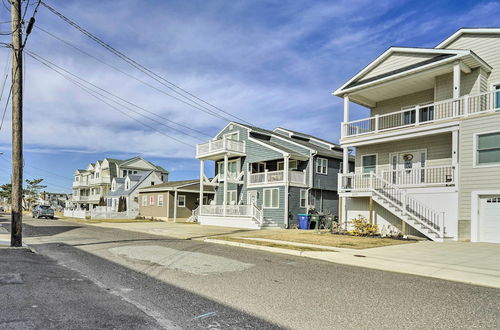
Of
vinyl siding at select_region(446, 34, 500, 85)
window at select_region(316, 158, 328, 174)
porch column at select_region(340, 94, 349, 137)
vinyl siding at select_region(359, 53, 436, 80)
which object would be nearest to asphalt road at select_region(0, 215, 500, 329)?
porch column at select_region(340, 94, 349, 137)

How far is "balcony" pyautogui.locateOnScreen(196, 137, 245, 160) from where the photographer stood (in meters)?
32.9

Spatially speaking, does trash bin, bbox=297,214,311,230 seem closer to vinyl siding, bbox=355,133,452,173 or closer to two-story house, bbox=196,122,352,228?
two-story house, bbox=196,122,352,228

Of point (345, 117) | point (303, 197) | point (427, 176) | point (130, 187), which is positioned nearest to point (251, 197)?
point (303, 197)

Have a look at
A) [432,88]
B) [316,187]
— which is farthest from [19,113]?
[316,187]

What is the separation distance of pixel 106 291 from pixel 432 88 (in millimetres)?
20175

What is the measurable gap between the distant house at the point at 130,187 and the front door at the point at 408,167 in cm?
3585

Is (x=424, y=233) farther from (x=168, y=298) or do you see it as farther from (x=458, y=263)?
(x=168, y=298)

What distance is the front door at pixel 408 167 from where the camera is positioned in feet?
62.1

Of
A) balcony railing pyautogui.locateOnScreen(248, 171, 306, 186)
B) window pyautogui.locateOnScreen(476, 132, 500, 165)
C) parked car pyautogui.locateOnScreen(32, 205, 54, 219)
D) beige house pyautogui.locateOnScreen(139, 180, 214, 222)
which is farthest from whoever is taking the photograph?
parked car pyautogui.locateOnScreen(32, 205, 54, 219)

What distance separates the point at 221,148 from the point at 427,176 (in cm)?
1843

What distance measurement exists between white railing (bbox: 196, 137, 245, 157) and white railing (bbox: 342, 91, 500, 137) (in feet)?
41.1

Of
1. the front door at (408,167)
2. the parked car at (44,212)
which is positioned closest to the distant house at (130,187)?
the parked car at (44,212)

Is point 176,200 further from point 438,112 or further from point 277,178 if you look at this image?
point 438,112

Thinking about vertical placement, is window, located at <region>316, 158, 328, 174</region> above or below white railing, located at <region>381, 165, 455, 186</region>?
above
